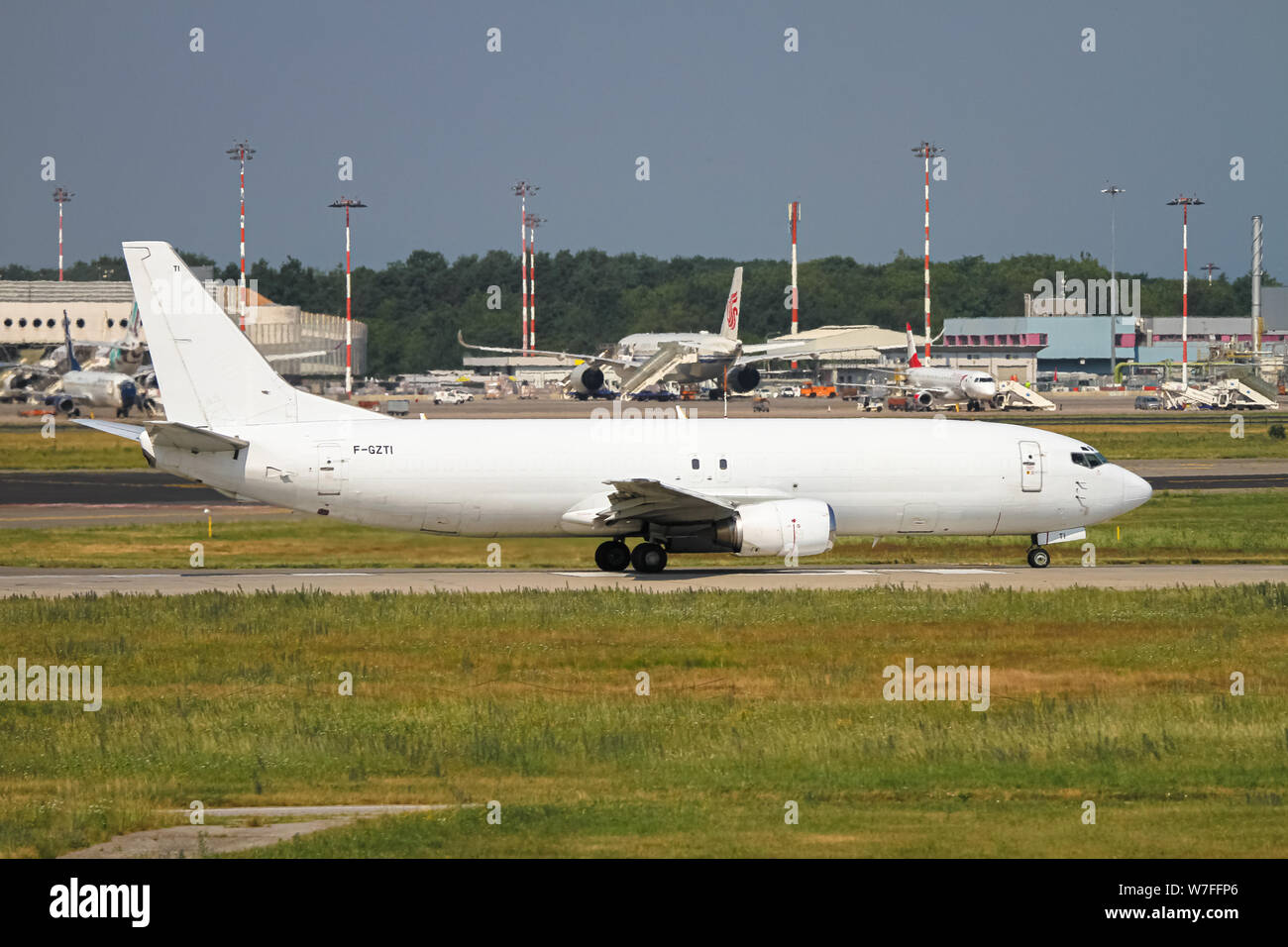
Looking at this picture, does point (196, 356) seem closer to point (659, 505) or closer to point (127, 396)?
point (659, 505)

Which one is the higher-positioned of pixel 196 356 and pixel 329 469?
pixel 196 356

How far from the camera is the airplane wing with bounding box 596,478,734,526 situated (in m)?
37.3

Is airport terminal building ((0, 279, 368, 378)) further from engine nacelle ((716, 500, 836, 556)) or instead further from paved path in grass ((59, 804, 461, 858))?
paved path in grass ((59, 804, 461, 858))

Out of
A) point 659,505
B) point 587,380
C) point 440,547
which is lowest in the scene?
point 440,547

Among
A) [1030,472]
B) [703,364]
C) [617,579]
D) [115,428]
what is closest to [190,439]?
[115,428]

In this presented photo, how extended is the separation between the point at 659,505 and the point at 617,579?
2.12m

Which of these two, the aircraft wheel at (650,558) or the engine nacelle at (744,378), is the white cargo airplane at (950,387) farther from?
the aircraft wheel at (650,558)

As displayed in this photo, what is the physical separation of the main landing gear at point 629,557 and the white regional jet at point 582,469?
0.04m

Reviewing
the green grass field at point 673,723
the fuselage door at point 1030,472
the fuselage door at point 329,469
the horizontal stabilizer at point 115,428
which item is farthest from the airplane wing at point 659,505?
the horizontal stabilizer at point 115,428

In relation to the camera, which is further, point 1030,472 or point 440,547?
point 440,547

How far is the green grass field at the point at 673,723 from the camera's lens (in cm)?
1627

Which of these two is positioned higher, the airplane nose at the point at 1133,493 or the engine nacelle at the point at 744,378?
the engine nacelle at the point at 744,378

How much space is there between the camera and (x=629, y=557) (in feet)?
132
